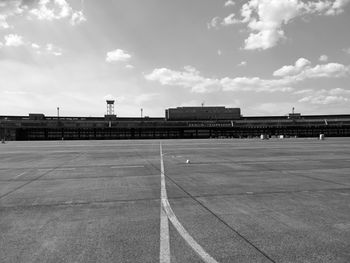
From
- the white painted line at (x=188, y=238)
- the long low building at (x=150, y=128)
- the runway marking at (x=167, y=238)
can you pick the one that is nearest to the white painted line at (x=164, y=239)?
the runway marking at (x=167, y=238)

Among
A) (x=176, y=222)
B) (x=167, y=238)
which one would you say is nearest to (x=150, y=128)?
(x=176, y=222)

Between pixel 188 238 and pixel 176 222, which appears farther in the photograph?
pixel 176 222

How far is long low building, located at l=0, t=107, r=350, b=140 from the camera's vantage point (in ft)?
287

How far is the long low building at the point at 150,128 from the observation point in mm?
87438

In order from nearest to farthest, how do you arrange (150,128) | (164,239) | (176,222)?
(164,239) < (176,222) < (150,128)

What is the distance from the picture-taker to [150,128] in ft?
313

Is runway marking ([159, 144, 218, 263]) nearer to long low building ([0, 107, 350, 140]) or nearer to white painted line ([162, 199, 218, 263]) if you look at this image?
white painted line ([162, 199, 218, 263])

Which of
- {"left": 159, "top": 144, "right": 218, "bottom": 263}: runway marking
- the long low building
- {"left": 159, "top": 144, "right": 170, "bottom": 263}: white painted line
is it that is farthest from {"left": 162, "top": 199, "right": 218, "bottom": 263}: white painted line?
the long low building

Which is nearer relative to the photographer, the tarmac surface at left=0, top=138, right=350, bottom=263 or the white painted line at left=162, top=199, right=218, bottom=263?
the white painted line at left=162, top=199, right=218, bottom=263

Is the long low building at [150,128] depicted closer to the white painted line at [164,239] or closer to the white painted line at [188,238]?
the white painted line at [188,238]

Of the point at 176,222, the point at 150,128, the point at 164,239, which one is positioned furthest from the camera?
the point at 150,128

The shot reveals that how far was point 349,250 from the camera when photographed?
15.6 feet

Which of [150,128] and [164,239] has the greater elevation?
[150,128]

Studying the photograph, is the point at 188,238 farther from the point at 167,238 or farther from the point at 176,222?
the point at 176,222
